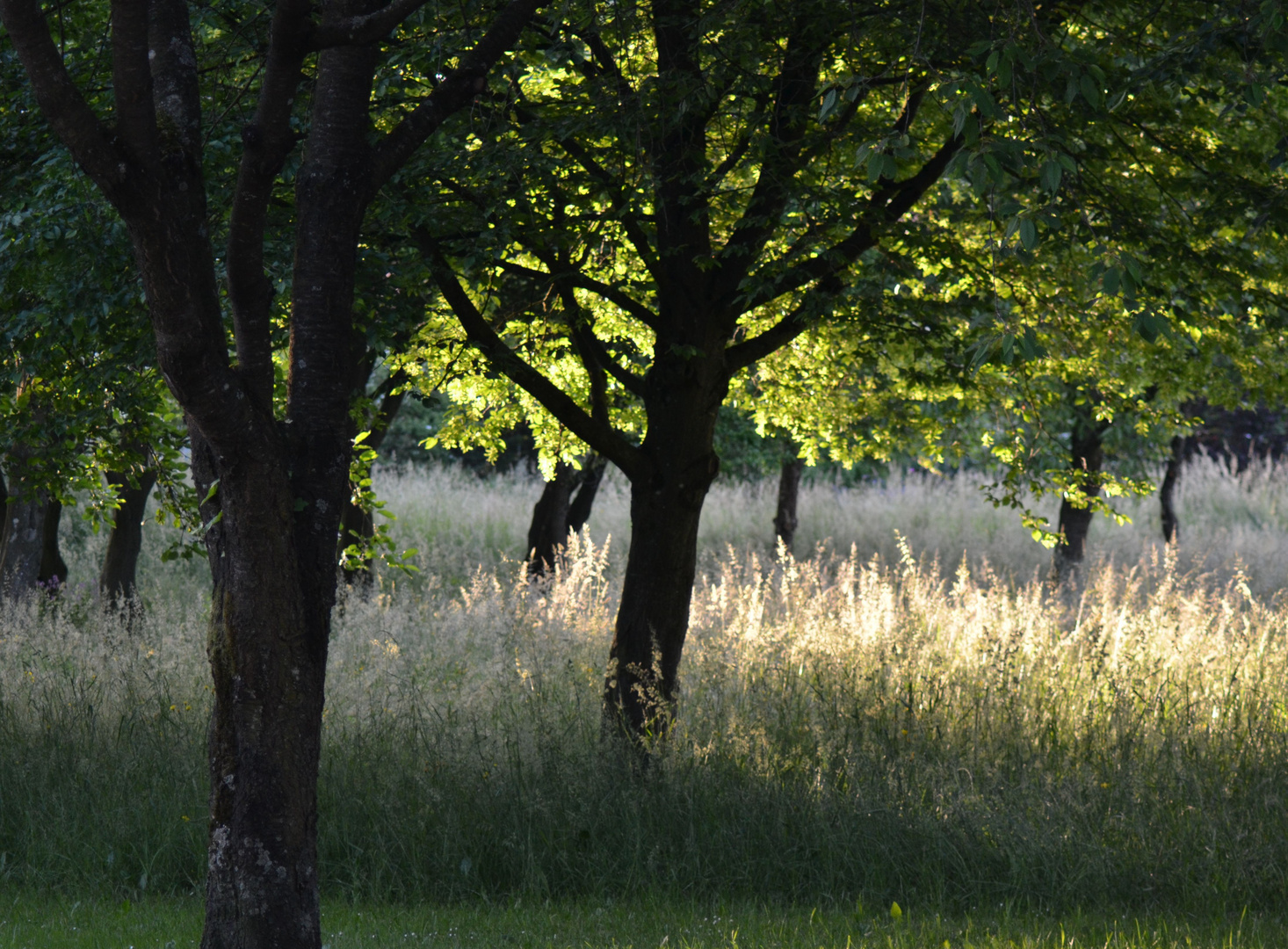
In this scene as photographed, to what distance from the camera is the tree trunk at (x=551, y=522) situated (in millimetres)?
15031

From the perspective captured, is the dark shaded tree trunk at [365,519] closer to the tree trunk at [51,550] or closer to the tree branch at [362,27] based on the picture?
the tree trunk at [51,550]

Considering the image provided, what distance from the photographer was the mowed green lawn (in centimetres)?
499

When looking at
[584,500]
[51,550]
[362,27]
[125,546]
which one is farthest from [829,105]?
[51,550]

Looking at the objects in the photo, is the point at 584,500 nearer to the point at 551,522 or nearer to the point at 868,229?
the point at 551,522

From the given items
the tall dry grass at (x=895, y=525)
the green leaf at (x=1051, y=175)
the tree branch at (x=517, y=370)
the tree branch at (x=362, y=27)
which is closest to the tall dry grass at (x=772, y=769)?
the tree branch at (x=517, y=370)

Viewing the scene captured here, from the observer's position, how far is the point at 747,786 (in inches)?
255

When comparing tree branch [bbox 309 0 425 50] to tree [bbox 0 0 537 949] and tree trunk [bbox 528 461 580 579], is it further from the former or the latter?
tree trunk [bbox 528 461 580 579]

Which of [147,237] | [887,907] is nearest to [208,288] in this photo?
[147,237]

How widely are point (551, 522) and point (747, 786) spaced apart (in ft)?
29.5

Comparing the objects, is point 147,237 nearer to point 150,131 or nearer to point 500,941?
point 150,131

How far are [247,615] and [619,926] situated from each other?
2556 millimetres

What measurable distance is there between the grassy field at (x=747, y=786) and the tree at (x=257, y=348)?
1620 millimetres

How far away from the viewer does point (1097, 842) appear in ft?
19.0

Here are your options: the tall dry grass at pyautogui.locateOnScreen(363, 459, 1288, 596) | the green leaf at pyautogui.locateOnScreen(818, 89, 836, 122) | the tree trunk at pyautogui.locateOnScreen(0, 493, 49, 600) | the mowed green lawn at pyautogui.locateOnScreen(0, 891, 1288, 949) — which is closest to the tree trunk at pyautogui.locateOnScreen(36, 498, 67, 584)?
the tree trunk at pyautogui.locateOnScreen(0, 493, 49, 600)
